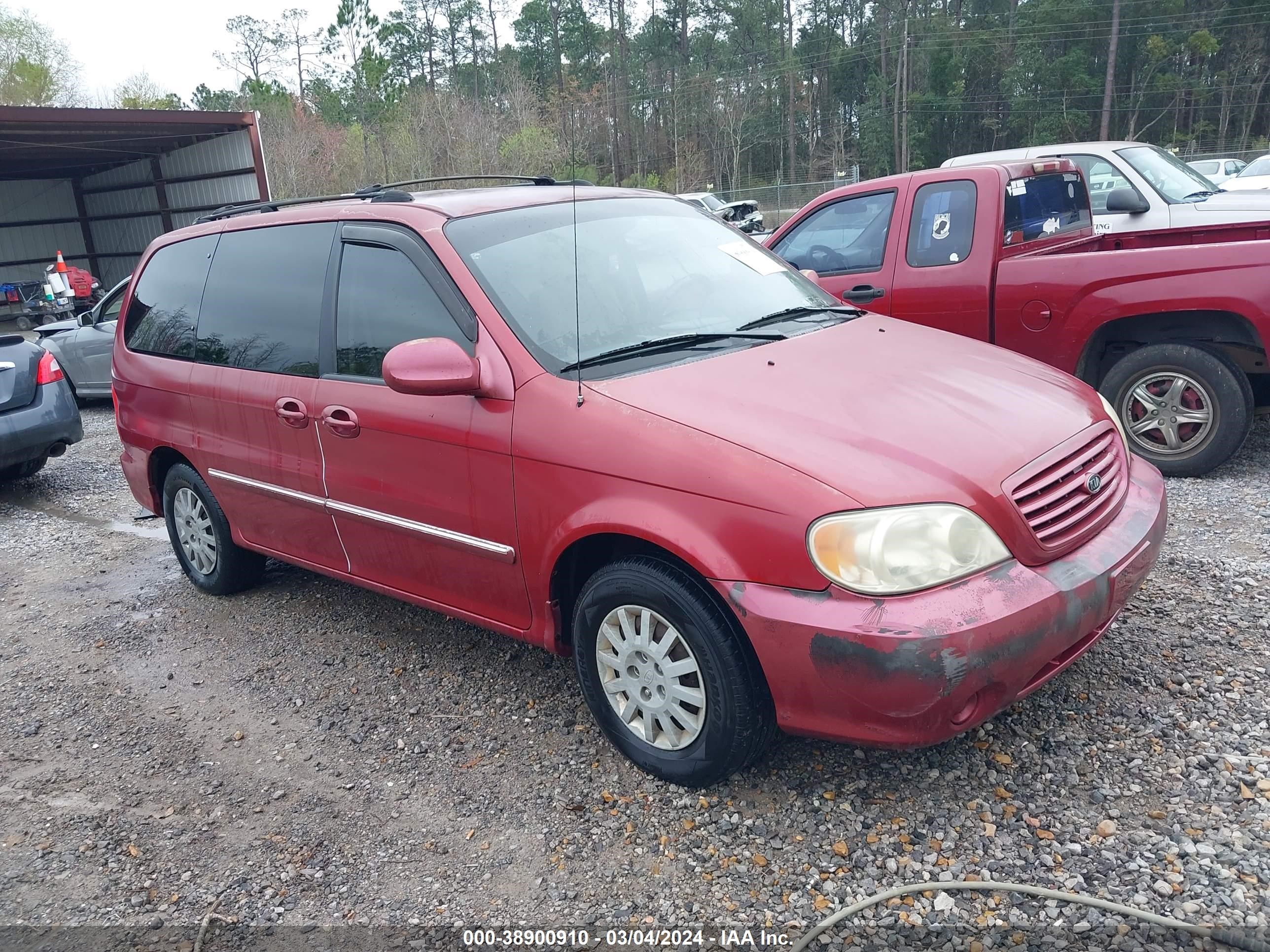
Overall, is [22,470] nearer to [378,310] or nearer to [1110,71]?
[378,310]

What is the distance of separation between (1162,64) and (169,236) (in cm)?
5391

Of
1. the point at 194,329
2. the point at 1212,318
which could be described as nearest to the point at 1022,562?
the point at 1212,318

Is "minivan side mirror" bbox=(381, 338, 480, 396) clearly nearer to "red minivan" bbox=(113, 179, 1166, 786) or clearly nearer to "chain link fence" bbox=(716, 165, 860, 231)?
"red minivan" bbox=(113, 179, 1166, 786)

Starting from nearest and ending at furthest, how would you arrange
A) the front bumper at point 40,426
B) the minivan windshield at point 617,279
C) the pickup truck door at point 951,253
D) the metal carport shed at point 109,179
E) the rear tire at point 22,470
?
1. the minivan windshield at point 617,279
2. the pickup truck door at point 951,253
3. the front bumper at point 40,426
4. the rear tire at point 22,470
5. the metal carport shed at point 109,179

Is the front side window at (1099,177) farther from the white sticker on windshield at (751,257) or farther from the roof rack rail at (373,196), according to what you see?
the roof rack rail at (373,196)

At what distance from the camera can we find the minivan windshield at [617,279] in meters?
3.27

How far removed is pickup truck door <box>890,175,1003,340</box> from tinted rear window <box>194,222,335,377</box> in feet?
12.1

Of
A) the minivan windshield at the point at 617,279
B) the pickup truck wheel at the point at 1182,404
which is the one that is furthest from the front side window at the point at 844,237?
the minivan windshield at the point at 617,279

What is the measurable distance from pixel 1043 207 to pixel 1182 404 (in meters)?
1.69

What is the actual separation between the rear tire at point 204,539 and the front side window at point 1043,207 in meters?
4.74

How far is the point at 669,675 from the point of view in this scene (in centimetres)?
289

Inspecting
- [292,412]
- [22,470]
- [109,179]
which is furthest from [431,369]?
[109,179]

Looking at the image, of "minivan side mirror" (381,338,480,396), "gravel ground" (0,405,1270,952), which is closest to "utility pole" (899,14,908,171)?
"gravel ground" (0,405,1270,952)

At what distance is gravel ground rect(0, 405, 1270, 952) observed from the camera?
2.52 meters
